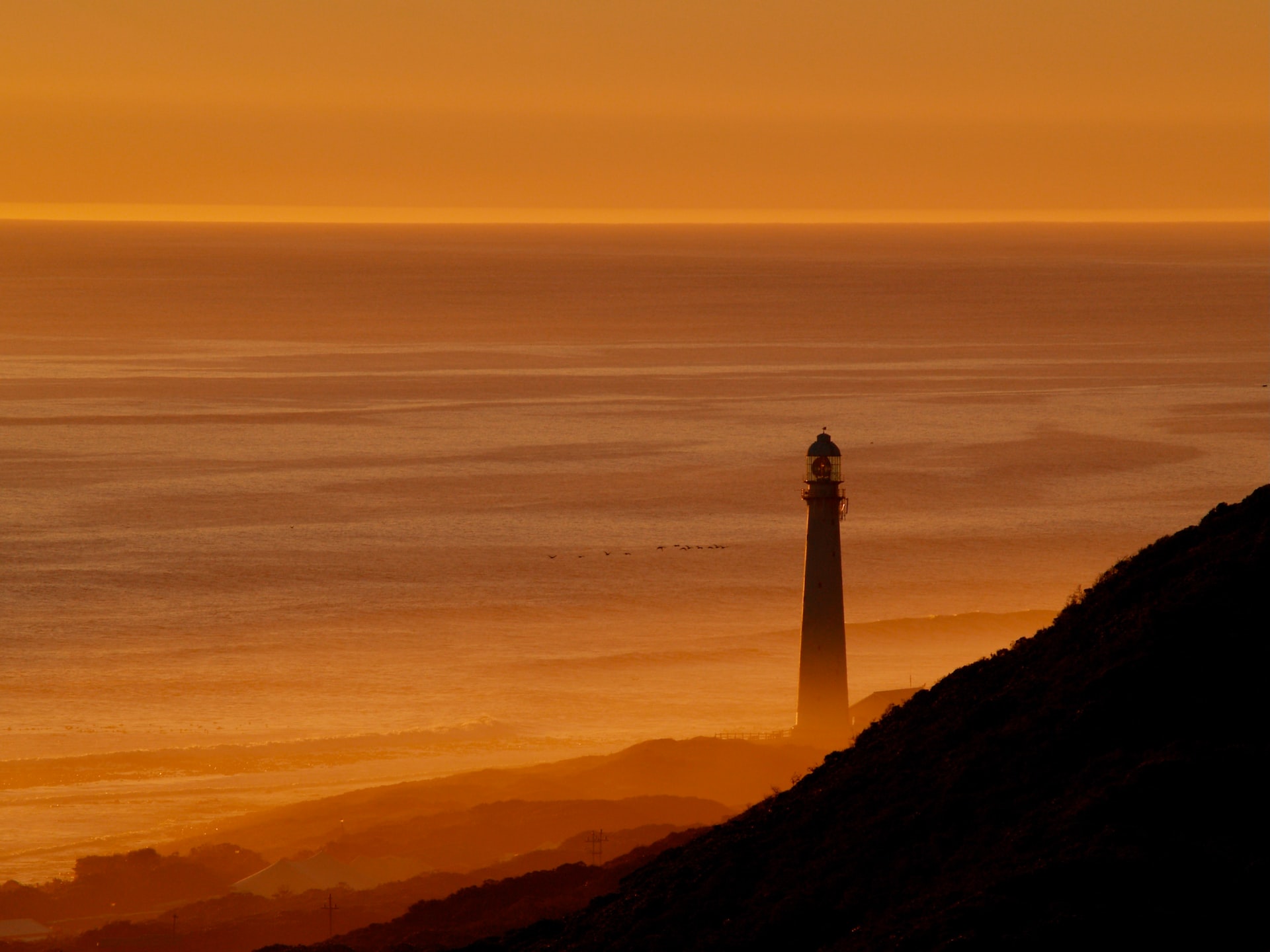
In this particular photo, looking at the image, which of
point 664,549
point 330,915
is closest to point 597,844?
point 330,915

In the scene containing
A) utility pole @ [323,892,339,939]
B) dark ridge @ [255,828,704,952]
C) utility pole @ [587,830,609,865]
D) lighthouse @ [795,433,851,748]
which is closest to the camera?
dark ridge @ [255,828,704,952]

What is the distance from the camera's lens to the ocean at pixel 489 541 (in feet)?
124

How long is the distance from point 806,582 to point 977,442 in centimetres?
5433

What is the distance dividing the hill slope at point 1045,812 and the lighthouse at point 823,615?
1100cm

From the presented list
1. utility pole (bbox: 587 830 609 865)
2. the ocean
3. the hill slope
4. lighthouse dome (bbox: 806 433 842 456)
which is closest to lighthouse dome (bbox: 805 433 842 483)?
lighthouse dome (bbox: 806 433 842 456)

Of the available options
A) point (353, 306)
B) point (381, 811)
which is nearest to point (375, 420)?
point (381, 811)

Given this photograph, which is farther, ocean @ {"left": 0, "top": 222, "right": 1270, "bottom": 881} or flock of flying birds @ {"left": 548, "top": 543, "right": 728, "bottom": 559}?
flock of flying birds @ {"left": 548, "top": 543, "right": 728, "bottom": 559}

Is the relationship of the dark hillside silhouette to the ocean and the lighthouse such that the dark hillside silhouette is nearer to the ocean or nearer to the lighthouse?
the lighthouse

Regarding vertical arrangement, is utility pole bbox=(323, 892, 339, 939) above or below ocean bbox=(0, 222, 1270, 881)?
below

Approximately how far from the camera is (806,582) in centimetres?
2902

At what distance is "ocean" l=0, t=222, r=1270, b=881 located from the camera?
37750mm

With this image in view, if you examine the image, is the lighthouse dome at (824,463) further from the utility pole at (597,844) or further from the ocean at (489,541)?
the ocean at (489,541)

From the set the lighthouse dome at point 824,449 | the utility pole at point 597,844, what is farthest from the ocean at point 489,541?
the lighthouse dome at point 824,449

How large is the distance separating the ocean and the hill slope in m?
17.4
